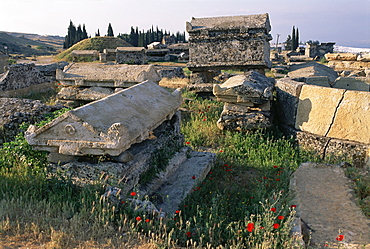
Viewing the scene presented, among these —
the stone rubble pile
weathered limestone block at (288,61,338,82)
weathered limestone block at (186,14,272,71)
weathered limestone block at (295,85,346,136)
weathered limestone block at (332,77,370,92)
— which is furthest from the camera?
weathered limestone block at (288,61,338,82)

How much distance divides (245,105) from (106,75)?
339cm

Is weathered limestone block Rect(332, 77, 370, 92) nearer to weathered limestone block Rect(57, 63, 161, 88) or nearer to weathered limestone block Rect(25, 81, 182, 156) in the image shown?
weathered limestone block Rect(57, 63, 161, 88)

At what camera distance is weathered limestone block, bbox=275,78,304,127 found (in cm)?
656

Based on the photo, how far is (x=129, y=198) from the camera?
3586 millimetres

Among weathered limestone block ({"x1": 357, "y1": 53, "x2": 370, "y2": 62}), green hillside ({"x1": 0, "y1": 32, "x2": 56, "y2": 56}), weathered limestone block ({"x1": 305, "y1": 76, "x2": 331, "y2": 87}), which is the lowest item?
weathered limestone block ({"x1": 305, "y1": 76, "x2": 331, "y2": 87})

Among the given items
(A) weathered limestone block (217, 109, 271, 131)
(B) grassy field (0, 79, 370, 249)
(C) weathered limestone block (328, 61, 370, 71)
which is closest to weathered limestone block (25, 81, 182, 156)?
(B) grassy field (0, 79, 370, 249)

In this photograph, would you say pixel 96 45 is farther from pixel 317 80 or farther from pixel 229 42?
pixel 317 80

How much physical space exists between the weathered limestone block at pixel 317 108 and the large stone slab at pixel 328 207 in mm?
1138

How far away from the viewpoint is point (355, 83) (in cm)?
815

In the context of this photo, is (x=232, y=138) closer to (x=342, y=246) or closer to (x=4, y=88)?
(x=342, y=246)

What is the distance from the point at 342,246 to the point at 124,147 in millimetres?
2400

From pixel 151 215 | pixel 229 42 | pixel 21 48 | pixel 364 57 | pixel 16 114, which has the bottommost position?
pixel 151 215

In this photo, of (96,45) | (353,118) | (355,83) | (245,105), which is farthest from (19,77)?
(96,45)

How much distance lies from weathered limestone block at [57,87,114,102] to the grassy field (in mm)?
3275
